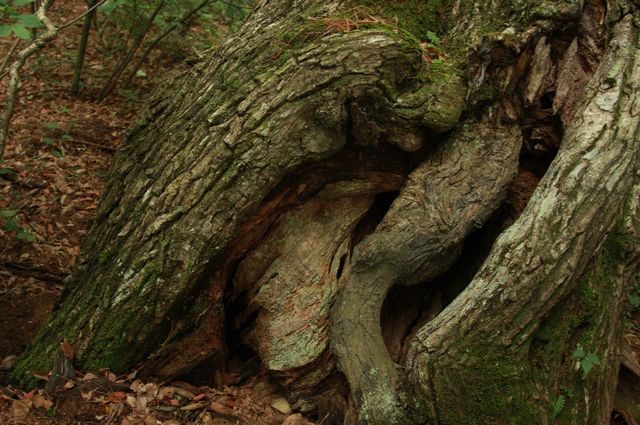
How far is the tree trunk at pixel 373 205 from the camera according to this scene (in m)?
3.03

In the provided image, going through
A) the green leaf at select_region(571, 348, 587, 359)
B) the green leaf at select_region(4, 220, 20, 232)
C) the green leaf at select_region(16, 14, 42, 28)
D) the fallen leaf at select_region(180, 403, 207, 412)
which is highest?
the green leaf at select_region(4, 220, 20, 232)

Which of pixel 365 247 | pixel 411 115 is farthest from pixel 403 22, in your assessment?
pixel 365 247

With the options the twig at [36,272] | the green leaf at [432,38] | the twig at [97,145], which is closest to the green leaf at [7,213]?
the twig at [36,272]

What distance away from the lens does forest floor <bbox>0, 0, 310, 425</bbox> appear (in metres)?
3.43

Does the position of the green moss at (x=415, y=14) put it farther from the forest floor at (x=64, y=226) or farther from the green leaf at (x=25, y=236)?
the green leaf at (x=25, y=236)

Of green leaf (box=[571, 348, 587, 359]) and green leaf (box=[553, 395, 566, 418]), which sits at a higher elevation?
green leaf (box=[571, 348, 587, 359])

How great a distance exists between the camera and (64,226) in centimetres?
548

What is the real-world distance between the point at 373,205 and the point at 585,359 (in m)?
1.68

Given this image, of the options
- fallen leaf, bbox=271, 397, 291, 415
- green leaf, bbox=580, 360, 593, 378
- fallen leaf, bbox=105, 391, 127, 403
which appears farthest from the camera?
fallen leaf, bbox=271, 397, 291, 415

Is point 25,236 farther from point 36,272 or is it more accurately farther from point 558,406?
point 558,406

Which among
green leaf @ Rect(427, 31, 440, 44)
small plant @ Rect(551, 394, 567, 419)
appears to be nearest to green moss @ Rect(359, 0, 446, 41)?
green leaf @ Rect(427, 31, 440, 44)

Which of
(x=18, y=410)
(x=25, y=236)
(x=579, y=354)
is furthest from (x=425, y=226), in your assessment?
(x=25, y=236)

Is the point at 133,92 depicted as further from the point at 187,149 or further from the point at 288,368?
the point at 288,368

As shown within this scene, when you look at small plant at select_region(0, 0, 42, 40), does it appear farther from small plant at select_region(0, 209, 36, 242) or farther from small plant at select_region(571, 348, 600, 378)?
Result: small plant at select_region(571, 348, 600, 378)
